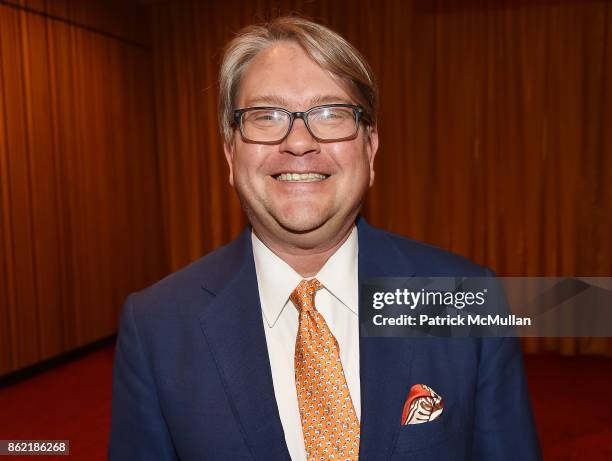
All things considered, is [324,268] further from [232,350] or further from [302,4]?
[302,4]

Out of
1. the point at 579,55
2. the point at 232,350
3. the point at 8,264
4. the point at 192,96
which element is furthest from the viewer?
the point at 192,96

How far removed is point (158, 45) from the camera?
5.92 metres

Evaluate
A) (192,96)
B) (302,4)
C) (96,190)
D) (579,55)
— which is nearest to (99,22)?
(192,96)

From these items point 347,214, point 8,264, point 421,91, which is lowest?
point 8,264

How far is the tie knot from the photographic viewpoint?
1.29 metres

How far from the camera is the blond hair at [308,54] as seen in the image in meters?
1.26

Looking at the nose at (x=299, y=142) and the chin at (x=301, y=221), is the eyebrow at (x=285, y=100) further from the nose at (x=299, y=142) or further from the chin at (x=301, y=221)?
the chin at (x=301, y=221)

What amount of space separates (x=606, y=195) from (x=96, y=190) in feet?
14.9

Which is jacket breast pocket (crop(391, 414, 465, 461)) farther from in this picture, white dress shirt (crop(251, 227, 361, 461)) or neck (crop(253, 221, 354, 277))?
neck (crop(253, 221, 354, 277))

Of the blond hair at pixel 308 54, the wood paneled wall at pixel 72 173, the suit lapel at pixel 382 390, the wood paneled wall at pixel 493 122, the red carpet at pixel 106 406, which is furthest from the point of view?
the wood paneled wall at pixel 493 122

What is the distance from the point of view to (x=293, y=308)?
4.36 ft

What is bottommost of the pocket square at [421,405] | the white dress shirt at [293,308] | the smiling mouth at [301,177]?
the pocket square at [421,405]

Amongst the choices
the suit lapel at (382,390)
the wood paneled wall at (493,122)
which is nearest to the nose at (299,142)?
the suit lapel at (382,390)

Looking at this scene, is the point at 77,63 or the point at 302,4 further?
the point at 302,4
